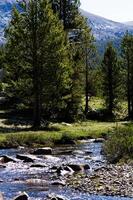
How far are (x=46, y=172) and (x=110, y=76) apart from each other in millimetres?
53921

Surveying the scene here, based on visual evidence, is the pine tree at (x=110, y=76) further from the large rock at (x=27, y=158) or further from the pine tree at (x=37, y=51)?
the large rock at (x=27, y=158)

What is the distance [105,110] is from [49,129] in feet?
90.2

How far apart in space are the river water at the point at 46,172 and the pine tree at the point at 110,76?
35.9 m

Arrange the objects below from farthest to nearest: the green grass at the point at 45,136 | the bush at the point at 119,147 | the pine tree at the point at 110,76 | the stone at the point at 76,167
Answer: the pine tree at the point at 110,76 → the green grass at the point at 45,136 → the bush at the point at 119,147 → the stone at the point at 76,167

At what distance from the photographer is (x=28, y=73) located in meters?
66.2

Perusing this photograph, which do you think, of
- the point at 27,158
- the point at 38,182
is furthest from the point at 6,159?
the point at 38,182

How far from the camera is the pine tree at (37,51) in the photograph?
6475 centimetres

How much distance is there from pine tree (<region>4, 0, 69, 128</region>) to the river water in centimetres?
1513

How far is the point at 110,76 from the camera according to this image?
87625 millimetres

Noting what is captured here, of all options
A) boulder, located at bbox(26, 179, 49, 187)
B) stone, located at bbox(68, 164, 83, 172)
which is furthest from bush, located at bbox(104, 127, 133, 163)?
boulder, located at bbox(26, 179, 49, 187)

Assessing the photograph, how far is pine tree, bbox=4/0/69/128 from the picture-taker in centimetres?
6475

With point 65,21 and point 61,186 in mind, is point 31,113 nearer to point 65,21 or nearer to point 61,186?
point 65,21

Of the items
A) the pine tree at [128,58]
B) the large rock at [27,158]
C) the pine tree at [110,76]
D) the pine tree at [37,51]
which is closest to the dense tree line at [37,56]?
the pine tree at [37,51]

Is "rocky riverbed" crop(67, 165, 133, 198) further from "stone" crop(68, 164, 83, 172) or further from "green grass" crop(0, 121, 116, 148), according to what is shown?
"green grass" crop(0, 121, 116, 148)
